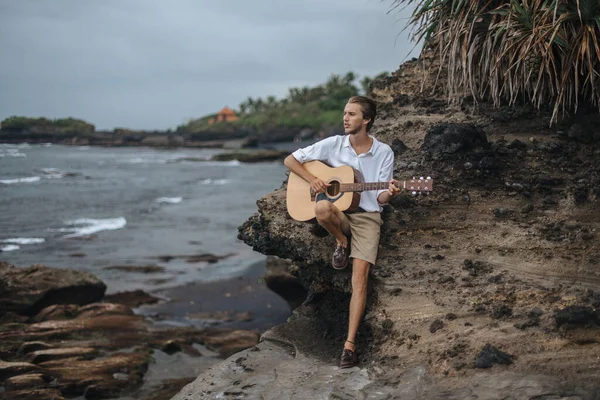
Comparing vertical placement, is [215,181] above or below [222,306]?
above

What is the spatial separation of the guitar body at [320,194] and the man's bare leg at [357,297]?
423mm

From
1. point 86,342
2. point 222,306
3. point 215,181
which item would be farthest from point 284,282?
point 215,181

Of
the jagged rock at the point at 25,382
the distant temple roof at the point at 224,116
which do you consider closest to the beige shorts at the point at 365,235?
the jagged rock at the point at 25,382

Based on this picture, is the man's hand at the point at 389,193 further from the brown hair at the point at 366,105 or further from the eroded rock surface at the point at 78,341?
the eroded rock surface at the point at 78,341

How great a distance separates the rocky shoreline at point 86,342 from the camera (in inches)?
295

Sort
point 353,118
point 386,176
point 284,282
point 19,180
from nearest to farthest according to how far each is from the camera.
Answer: point 386,176 → point 353,118 → point 284,282 → point 19,180

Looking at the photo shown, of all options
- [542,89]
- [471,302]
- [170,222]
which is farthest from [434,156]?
[170,222]

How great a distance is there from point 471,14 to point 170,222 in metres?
16.9

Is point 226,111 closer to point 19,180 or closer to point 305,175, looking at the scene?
point 19,180

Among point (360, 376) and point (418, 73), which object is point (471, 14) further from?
point (360, 376)

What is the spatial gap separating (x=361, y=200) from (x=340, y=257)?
46 cm

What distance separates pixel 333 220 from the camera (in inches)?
197

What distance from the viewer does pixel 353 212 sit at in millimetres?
5141

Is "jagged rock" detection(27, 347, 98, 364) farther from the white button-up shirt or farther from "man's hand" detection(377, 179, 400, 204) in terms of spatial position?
"man's hand" detection(377, 179, 400, 204)
